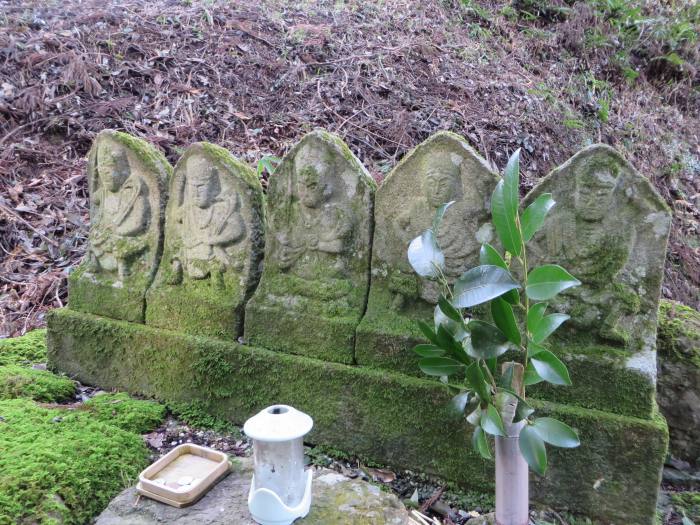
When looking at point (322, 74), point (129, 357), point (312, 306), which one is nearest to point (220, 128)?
point (322, 74)

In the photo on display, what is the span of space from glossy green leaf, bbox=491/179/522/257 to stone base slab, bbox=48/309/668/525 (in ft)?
3.60

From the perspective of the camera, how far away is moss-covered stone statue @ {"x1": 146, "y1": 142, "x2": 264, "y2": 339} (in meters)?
3.10

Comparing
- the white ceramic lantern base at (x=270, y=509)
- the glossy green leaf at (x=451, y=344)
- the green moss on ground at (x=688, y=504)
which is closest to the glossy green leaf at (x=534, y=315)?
the glossy green leaf at (x=451, y=344)

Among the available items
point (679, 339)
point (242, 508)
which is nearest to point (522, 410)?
point (242, 508)

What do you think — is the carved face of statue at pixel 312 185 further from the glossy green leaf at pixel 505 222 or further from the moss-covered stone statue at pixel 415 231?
the glossy green leaf at pixel 505 222

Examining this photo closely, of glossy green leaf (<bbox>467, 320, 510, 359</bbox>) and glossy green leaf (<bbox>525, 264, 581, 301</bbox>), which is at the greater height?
glossy green leaf (<bbox>525, 264, 581, 301</bbox>)

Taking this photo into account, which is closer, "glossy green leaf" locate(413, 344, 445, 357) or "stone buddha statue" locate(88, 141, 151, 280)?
"glossy green leaf" locate(413, 344, 445, 357)

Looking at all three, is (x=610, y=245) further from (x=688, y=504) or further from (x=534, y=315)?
(x=688, y=504)

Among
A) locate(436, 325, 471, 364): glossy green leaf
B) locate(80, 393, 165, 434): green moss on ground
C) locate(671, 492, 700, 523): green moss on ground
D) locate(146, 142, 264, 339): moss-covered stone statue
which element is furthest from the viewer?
locate(146, 142, 264, 339): moss-covered stone statue

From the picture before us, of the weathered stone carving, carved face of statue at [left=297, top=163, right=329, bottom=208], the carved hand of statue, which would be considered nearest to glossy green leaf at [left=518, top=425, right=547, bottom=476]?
the weathered stone carving

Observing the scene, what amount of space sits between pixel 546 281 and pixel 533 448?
50cm

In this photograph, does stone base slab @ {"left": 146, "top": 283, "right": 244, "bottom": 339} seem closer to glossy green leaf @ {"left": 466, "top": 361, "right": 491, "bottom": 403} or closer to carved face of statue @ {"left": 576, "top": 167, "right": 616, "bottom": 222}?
glossy green leaf @ {"left": 466, "top": 361, "right": 491, "bottom": 403}

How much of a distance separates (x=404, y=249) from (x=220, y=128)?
14.7 feet

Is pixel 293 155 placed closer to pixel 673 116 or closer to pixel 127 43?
pixel 127 43
